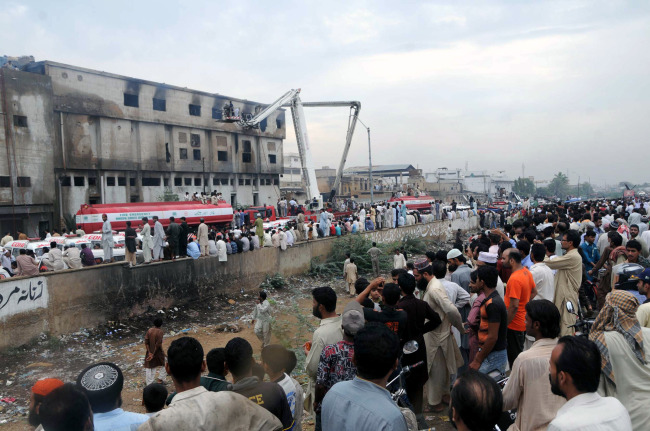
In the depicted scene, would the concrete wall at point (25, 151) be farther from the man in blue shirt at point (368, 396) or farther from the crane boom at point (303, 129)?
the man in blue shirt at point (368, 396)

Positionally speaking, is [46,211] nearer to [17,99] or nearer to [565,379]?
[17,99]

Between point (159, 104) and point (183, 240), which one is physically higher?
point (159, 104)

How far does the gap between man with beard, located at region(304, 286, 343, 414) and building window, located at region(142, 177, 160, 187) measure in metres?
32.5

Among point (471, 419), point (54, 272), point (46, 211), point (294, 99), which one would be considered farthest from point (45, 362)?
point (294, 99)

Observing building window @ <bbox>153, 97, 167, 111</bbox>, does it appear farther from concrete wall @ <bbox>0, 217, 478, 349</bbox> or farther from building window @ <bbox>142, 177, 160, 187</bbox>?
concrete wall @ <bbox>0, 217, 478, 349</bbox>

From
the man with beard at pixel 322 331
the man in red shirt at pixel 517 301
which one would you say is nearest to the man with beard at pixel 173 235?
the man with beard at pixel 322 331

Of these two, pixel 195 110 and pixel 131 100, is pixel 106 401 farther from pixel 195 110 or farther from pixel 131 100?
pixel 195 110

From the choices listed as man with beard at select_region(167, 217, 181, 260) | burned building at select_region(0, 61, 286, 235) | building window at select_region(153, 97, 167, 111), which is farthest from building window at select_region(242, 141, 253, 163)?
man with beard at select_region(167, 217, 181, 260)

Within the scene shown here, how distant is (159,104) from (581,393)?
117 feet

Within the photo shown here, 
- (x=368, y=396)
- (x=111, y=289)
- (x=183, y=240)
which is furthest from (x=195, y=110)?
(x=368, y=396)

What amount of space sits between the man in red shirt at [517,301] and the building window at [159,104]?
32917mm

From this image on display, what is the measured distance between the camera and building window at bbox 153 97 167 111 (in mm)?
33750

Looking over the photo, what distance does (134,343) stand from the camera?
12.5 m

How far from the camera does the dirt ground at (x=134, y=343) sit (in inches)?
348
